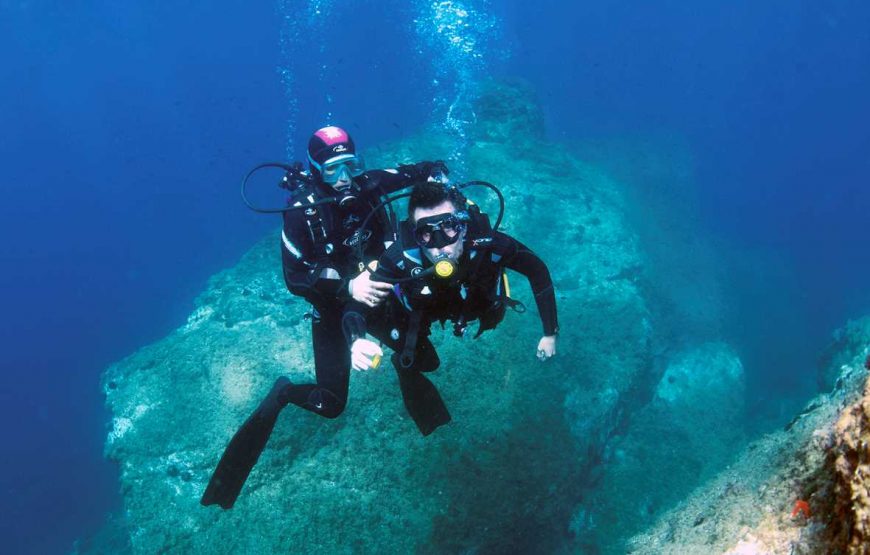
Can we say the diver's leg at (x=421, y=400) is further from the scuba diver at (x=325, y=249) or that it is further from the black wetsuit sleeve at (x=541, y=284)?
the black wetsuit sleeve at (x=541, y=284)

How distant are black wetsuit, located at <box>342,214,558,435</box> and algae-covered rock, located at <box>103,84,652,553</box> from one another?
208 centimetres

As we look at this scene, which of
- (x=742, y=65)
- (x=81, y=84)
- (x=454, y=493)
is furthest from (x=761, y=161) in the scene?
(x=81, y=84)

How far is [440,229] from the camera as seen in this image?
3.36m

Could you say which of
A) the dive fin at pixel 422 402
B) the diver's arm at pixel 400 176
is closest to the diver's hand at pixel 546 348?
the dive fin at pixel 422 402

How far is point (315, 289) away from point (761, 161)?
2006 inches

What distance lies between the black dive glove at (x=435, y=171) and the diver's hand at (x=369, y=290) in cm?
147

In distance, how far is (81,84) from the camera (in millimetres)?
85125

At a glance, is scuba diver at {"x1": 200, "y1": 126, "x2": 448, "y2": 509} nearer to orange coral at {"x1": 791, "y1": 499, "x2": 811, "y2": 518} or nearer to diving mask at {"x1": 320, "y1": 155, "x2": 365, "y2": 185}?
diving mask at {"x1": 320, "y1": 155, "x2": 365, "y2": 185}

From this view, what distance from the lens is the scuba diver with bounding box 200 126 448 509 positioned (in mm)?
4305

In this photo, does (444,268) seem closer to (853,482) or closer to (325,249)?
(325,249)

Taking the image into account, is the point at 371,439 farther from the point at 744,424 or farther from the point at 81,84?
the point at 81,84

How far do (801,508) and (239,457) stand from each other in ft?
15.8

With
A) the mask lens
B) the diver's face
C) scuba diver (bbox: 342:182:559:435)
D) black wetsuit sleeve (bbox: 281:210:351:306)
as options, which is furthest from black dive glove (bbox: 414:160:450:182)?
black wetsuit sleeve (bbox: 281:210:351:306)

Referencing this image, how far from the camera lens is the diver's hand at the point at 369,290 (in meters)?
3.48
